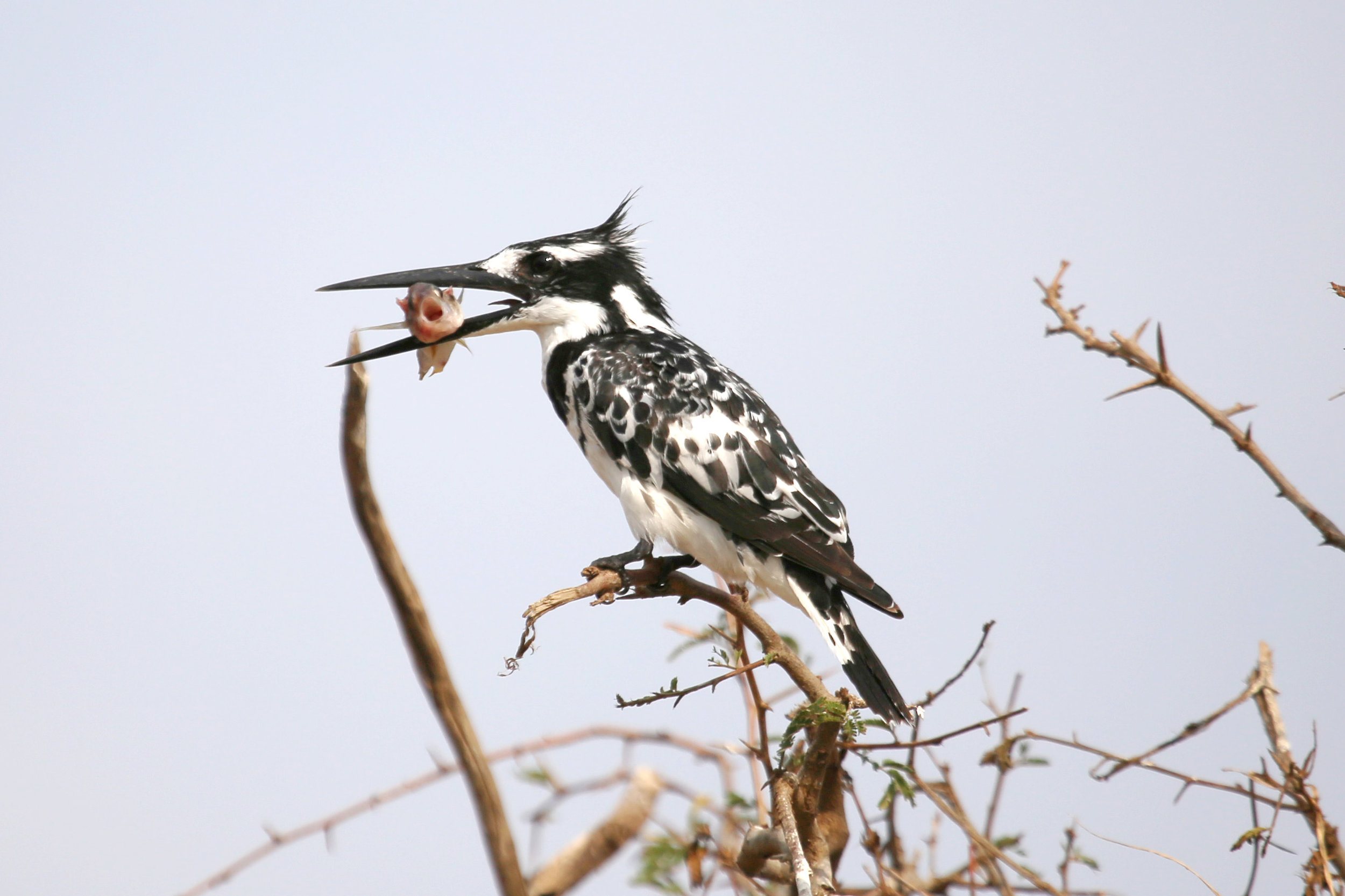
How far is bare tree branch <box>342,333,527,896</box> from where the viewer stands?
1.03 metres

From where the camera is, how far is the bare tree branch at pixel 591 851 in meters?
1.38

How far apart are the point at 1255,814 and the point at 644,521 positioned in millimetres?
1945

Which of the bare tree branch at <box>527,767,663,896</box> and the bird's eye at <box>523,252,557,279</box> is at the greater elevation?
the bird's eye at <box>523,252,557,279</box>

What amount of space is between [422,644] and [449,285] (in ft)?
10.7

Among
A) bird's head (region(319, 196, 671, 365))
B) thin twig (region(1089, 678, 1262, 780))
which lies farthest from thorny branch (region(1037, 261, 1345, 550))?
bird's head (region(319, 196, 671, 365))

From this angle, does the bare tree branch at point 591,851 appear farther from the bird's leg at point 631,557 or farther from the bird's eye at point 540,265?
the bird's eye at point 540,265

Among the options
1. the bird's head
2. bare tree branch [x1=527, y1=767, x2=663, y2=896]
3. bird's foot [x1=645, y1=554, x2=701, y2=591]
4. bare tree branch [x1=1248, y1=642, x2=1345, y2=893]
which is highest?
the bird's head

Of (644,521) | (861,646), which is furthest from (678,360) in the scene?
(861,646)

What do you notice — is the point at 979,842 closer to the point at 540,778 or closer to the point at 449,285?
the point at 540,778

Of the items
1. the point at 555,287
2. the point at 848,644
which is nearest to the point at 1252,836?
the point at 848,644

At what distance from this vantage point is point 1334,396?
2.37 meters

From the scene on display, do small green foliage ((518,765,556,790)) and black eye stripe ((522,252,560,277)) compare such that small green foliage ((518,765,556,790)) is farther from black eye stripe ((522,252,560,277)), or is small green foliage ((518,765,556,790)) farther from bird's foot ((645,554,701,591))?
black eye stripe ((522,252,560,277))

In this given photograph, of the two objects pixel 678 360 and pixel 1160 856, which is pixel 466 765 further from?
pixel 678 360

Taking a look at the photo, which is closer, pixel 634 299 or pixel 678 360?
pixel 678 360
